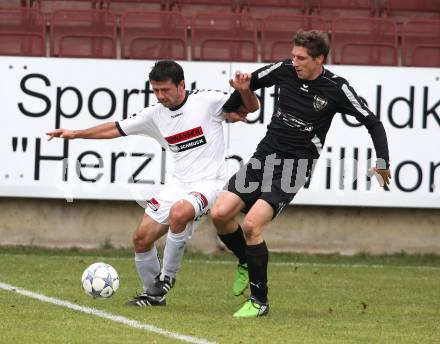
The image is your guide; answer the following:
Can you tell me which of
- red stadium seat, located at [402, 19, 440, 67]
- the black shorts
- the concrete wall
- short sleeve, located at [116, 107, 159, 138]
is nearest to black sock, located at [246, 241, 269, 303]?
the black shorts

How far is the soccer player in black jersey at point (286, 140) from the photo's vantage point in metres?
8.37

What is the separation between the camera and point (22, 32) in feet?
47.0

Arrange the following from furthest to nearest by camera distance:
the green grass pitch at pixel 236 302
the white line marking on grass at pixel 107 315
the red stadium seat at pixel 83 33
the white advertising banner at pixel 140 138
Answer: the red stadium seat at pixel 83 33 → the white advertising banner at pixel 140 138 → the green grass pitch at pixel 236 302 → the white line marking on grass at pixel 107 315

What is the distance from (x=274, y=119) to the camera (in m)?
8.68

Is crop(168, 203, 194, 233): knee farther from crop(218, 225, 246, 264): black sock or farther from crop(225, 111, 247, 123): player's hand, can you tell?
crop(225, 111, 247, 123): player's hand

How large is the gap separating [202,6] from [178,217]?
764 centimetres

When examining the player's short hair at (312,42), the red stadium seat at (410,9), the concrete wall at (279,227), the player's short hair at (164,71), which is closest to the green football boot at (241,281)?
the player's short hair at (164,71)

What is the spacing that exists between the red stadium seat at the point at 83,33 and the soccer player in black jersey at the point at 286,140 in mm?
6063

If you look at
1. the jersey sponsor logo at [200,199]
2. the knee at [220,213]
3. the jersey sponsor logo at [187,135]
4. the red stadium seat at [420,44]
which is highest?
the red stadium seat at [420,44]

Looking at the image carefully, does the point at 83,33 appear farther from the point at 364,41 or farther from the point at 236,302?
the point at 236,302

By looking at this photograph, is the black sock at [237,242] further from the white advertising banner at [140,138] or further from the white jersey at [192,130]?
the white advertising banner at [140,138]

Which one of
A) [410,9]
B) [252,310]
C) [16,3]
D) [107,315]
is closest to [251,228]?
[252,310]

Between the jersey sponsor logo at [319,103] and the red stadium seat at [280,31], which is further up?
the red stadium seat at [280,31]

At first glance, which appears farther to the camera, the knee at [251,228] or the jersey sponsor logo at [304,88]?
the jersey sponsor logo at [304,88]
